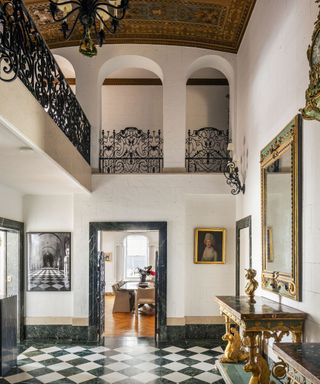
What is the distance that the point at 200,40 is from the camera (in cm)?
922

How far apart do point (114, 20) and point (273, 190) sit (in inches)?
105

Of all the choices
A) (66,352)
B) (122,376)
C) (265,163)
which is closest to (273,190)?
(265,163)

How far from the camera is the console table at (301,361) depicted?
2537mm

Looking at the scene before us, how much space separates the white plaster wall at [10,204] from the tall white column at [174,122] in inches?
120

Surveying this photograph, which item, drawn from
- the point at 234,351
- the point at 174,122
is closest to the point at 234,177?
the point at 174,122

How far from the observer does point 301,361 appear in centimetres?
275

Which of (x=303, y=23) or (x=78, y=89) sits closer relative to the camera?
(x=303, y=23)

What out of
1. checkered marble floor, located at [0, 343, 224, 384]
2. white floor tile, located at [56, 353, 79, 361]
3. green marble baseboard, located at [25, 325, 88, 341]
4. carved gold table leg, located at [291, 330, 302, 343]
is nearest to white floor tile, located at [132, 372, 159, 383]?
checkered marble floor, located at [0, 343, 224, 384]

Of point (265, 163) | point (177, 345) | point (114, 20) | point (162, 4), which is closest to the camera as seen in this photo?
point (114, 20)

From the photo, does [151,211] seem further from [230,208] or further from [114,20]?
[114,20]

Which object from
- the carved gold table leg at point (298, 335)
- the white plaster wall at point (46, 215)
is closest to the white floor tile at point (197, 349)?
the white plaster wall at point (46, 215)

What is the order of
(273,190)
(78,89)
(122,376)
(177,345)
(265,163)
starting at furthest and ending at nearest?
(78,89)
(177,345)
(122,376)
(265,163)
(273,190)

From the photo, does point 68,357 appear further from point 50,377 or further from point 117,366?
point 50,377

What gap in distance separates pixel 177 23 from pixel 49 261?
536 centimetres
